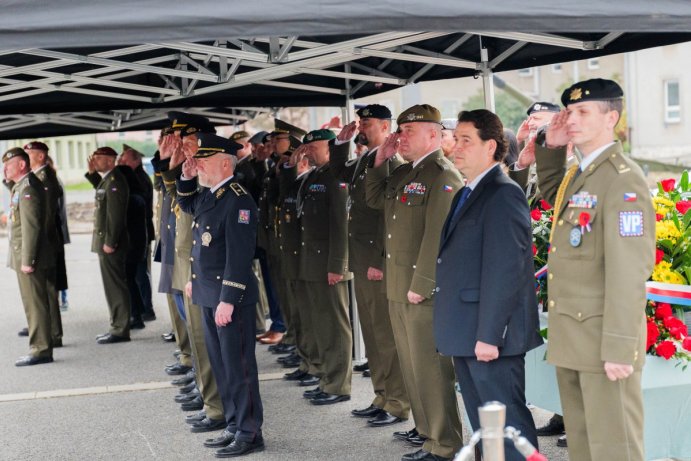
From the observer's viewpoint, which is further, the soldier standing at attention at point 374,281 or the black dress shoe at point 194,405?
the black dress shoe at point 194,405

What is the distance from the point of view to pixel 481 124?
436 cm

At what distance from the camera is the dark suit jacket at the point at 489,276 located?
4.07m

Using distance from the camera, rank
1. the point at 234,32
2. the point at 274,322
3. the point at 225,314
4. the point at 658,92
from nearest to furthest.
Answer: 1. the point at 234,32
2. the point at 225,314
3. the point at 274,322
4. the point at 658,92

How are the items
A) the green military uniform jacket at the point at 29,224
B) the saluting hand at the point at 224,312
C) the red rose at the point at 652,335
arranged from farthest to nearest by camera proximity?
1. the green military uniform jacket at the point at 29,224
2. the saluting hand at the point at 224,312
3. the red rose at the point at 652,335

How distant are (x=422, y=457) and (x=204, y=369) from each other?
5.57 feet

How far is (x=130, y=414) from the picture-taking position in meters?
6.66

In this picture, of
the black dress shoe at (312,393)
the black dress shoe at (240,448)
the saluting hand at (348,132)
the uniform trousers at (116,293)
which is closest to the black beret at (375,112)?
the saluting hand at (348,132)

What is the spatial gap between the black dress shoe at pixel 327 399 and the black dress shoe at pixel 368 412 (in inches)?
15.8

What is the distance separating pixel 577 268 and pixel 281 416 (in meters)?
3.29

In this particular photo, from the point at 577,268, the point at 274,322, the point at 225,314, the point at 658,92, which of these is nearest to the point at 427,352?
the point at 225,314

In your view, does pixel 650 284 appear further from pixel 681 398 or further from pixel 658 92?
pixel 658 92

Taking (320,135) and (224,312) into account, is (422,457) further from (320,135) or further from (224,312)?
(320,135)

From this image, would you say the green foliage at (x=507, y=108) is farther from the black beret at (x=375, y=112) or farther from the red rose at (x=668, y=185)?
the red rose at (x=668, y=185)

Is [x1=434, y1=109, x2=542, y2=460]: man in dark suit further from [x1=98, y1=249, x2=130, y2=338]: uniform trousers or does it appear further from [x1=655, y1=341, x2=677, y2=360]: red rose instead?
[x1=98, y1=249, x2=130, y2=338]: uniform trousers
